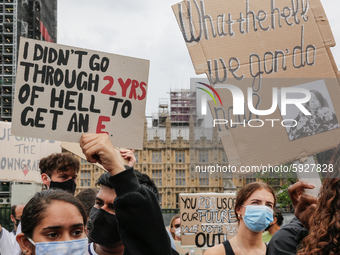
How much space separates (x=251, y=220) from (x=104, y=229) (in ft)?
3.20

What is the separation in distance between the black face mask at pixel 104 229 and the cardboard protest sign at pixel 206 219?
3.26m

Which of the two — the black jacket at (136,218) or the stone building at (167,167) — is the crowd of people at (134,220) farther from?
the stone building at (167,167)

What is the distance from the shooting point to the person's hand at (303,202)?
177cm

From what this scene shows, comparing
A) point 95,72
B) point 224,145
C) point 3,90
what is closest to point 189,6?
point 95,72

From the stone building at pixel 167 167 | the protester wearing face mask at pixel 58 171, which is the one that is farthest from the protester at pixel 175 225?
the stone building at pixel 167 167

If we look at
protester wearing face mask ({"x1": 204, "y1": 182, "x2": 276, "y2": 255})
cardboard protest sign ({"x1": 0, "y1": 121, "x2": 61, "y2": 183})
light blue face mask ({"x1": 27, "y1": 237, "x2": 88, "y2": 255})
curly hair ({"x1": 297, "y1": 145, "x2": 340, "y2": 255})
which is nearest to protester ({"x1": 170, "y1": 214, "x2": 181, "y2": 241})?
cardboard protest sign ({"x1": 0, "y1": 121, "x2": 61, "y2": 183})

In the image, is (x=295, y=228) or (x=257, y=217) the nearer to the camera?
(x=295, y=228)

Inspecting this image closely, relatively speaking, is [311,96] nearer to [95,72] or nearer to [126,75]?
[126,75]

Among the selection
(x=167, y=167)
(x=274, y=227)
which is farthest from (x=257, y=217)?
(x=167, y=167)

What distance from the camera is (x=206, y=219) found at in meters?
5.23

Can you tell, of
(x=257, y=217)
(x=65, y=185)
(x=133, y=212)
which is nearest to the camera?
(x=133, y=212)

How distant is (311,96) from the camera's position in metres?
2.04

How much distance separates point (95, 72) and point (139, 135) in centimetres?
37

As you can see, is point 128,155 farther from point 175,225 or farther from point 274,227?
point 175,225
